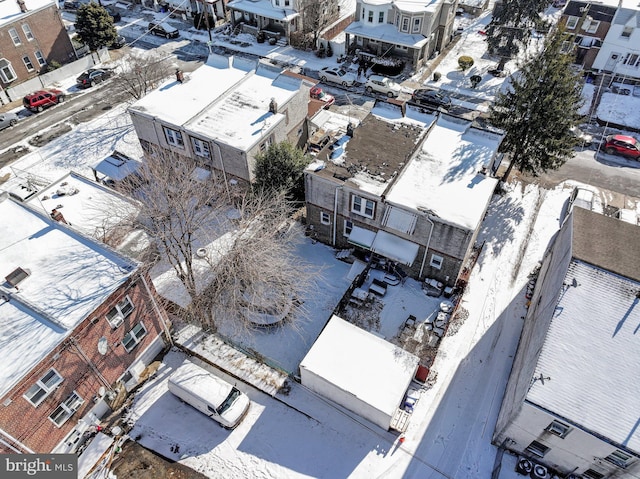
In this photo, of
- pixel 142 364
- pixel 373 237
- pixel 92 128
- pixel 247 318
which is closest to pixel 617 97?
pixel 373 237

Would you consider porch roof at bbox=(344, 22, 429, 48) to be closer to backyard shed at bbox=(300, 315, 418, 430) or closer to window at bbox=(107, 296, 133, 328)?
backyard shed at bbox=(300, 315, 418, 430)

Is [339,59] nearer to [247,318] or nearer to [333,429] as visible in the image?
[247,318]

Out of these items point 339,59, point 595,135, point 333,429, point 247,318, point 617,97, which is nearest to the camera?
point 333,429

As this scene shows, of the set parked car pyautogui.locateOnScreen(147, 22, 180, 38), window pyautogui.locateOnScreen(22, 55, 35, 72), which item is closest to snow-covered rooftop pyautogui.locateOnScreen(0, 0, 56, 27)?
window pyautogui.locateOnScreen(22, 55, 35, 72)

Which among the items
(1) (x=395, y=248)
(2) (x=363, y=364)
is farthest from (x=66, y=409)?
(1) (x=395, y=248)

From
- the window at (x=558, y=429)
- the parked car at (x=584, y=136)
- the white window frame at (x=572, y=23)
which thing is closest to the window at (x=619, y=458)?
the window at (x=558, y=429)

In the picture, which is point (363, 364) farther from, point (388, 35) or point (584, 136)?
Result: point (388, 35)
